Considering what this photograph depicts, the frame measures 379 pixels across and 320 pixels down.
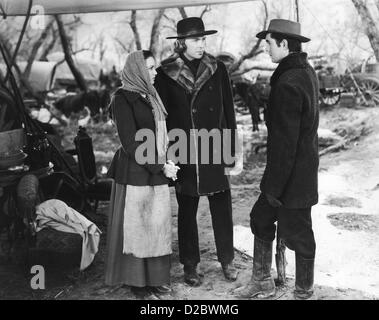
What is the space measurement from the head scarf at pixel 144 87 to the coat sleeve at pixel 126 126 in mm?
110

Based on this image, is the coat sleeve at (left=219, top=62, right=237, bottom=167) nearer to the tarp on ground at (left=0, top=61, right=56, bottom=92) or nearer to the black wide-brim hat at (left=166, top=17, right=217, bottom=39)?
the black wide-brim hat at (left=166, top=17, right=217, bottom=39)

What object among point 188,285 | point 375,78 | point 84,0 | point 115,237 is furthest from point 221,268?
point 375,78

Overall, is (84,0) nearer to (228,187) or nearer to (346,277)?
(228,187)

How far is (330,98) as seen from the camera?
14.2 m

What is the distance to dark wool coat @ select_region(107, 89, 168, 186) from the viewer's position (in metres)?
3.43

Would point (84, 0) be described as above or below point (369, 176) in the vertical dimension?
above

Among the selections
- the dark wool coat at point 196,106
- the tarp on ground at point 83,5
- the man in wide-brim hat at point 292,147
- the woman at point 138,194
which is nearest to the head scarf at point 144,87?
the woman at point 138,194

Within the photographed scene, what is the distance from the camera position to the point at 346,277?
3941mm

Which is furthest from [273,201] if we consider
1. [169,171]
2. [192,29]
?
[192,29]

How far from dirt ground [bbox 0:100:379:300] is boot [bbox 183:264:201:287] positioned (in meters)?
0.05

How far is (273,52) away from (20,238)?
306 cm

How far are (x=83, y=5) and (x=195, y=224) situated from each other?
10.1 ft

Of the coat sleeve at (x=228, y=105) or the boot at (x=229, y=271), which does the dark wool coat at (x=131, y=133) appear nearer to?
the coat sleeve at (x=228, y=105)

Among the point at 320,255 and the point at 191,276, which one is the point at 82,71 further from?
the point at 191,276
